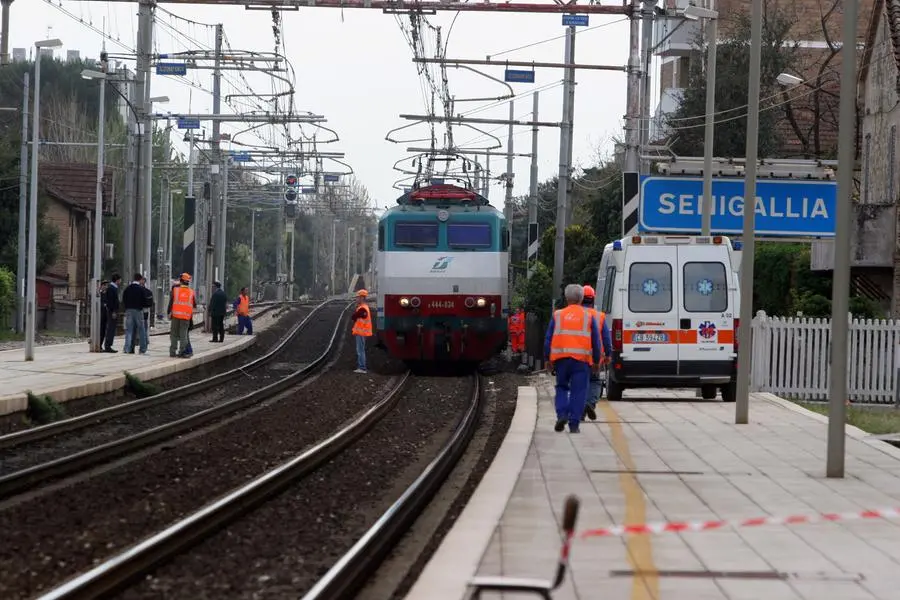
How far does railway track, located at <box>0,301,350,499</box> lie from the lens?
51.2 feet

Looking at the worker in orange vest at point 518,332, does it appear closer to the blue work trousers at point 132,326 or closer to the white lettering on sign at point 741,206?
the blue work trousers at point 132,326

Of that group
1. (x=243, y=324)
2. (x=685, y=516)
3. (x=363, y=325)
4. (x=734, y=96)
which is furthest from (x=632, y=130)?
(x=734, y=96)

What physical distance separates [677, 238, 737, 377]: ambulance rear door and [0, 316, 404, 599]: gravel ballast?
16.7 feet

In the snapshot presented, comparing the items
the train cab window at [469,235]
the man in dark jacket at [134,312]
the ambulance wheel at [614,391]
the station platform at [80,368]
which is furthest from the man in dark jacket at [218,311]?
the ambulance wheel at [614,391]

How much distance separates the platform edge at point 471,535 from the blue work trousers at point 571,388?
1098mm

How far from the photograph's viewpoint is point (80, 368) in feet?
94.3

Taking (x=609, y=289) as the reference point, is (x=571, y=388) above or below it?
below

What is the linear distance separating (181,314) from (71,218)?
37.7 metres

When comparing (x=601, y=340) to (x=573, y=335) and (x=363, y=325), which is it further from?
(x=363, y=325)

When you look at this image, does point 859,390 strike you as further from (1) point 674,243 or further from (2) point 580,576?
(2) point 580,576

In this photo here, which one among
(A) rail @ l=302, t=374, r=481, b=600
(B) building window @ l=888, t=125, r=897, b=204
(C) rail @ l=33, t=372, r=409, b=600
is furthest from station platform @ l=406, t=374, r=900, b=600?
(B) building window @ l=888, t=125, r=897, b=204

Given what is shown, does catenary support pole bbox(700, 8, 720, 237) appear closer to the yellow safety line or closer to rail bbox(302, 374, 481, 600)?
the yellow safety line

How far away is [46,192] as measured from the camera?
62.5 m

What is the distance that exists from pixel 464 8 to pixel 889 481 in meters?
16.7
